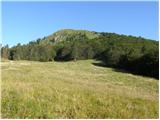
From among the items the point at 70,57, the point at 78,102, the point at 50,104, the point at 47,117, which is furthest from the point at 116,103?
the point at 70,57

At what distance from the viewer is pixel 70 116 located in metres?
8.28

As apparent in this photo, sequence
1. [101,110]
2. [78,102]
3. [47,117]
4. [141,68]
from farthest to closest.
→ 1. [141,68]
2. [78,102]
3. [101,110]
4. [47,117]

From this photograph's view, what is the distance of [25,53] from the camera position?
4845 inches

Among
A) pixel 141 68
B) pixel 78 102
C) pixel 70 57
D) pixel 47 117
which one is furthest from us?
pixel 70 57

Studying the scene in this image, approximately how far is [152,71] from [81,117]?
53968mm

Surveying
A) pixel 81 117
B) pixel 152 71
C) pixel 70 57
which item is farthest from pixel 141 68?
pixel 81 117

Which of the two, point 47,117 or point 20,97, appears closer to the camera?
point 47,117

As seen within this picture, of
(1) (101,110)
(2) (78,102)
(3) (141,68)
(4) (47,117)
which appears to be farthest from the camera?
(3) (141,68)

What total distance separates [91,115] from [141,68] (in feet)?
197

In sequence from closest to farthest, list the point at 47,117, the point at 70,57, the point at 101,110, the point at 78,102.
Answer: the point at 47,117 < the point at 101,110 < the point at 78,102 < the point at 70,57

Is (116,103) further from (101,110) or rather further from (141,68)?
(141,68)

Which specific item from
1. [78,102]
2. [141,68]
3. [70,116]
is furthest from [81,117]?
[141,68]

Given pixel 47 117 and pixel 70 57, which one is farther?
pixel 70 57

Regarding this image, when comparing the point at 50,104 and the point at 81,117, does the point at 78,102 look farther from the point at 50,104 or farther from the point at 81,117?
the point at 81,117
